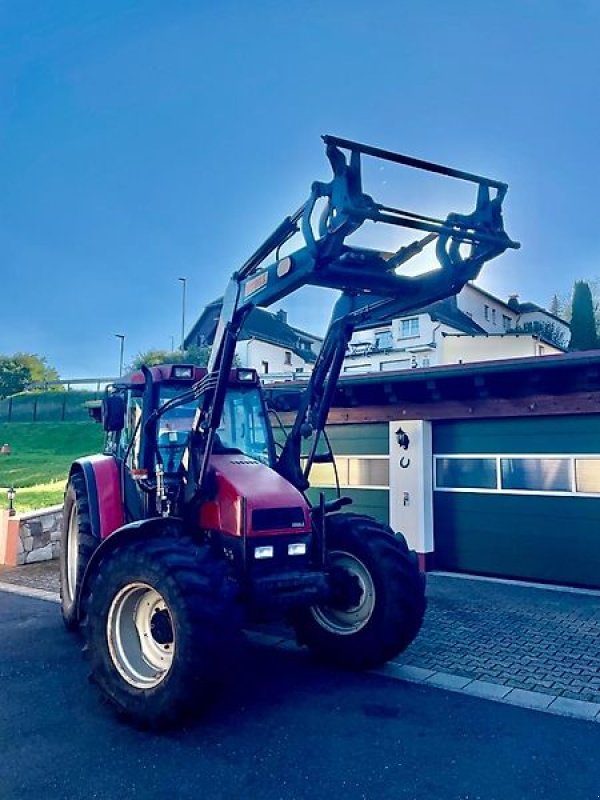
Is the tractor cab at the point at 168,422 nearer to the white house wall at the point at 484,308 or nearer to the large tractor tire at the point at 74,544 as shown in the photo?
the large tractor tire at the point at 74,544

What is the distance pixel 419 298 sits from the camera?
4820 mm

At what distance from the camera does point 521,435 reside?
905 cm

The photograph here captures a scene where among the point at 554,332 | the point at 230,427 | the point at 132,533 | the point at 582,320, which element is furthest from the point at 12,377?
the point at 132,533

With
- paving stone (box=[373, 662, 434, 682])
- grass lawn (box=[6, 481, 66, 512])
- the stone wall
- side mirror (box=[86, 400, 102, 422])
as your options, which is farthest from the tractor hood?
grass lawn (box=[6, 481, 66, 512])

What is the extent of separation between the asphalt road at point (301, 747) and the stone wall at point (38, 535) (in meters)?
5.50

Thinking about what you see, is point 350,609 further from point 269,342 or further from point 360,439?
point 269,342

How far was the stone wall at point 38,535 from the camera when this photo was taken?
10023 millimetres

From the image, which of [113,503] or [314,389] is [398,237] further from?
[113,503]

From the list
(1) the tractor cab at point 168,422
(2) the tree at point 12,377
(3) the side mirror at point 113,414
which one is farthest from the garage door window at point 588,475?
(2) the tree at point 12,377

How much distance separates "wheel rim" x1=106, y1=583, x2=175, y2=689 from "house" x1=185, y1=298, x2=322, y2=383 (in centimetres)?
2842

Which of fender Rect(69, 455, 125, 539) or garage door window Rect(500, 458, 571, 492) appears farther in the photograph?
garage door window Rect(500, 458, 571, 492)

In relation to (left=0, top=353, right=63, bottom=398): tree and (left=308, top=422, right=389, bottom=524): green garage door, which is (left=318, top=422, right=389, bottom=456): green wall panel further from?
(left=0, top=353, right=63, bottom=398): tree

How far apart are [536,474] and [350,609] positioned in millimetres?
4875

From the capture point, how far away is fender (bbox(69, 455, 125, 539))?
5.61 metres
